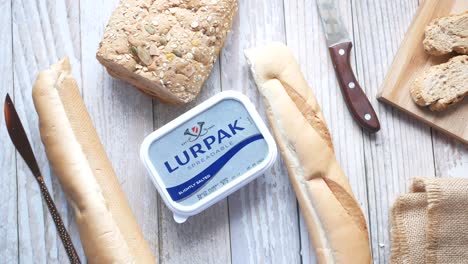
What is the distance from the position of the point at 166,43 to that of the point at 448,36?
73 centimetres

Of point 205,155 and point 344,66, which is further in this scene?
point 344,66

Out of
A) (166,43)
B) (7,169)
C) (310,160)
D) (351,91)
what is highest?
(166,43)

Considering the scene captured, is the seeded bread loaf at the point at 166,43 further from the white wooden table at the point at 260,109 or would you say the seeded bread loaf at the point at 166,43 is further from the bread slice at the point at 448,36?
the bread slice at the point at 448,36

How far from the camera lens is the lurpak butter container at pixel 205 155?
154 centimetres

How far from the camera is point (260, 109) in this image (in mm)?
1668

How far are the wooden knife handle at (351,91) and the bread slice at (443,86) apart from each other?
0.13 m

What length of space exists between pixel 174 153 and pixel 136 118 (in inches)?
6.8

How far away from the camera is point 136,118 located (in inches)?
64.9

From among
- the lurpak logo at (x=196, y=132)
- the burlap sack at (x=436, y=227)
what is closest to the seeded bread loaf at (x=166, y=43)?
the lurpak logo at (x=196, y=132)

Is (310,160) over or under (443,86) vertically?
under

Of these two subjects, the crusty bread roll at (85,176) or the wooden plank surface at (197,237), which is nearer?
the crusty bread roll at (85,176)

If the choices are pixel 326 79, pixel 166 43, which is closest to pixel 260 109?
pixel 326 79

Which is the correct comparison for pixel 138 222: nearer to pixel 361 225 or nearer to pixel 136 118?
pixel 136 118

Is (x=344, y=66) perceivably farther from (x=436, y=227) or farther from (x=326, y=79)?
(x=436, y=227)
